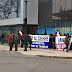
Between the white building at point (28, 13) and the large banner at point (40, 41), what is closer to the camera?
the large banner at point (40, 41)

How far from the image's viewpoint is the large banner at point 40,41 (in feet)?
74.6

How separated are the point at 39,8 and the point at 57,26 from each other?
5.17 meters

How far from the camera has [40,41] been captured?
23.0m

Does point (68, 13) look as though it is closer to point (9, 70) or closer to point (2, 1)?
point (2, 1)

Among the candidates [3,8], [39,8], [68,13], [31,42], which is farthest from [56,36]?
Answer: [3,8]

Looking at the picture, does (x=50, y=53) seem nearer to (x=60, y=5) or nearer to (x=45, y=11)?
(x=60, y=5)

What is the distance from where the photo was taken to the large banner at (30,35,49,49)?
22750mm

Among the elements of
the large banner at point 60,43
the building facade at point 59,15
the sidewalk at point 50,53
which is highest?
the building facade at point 59,15

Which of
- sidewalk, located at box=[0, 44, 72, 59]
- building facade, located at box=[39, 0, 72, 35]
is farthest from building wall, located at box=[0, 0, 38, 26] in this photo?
sidewalk, located at box=[0, 44, 72, 59]

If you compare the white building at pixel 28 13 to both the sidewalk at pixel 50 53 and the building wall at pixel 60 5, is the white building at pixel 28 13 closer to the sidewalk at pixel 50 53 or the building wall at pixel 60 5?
the building wall at pixel 60 5

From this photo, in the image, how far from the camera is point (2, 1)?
38312 mm

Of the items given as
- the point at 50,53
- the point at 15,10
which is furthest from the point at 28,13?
the point at 50,53

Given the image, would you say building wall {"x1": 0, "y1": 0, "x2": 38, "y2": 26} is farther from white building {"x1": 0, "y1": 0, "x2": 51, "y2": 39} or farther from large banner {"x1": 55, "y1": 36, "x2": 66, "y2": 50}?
large banner {"x1": 55, "y1": 36, "x2": 66, "y2": 50}

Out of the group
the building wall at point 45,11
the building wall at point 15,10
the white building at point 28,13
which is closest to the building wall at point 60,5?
the building wall at point 45,11
